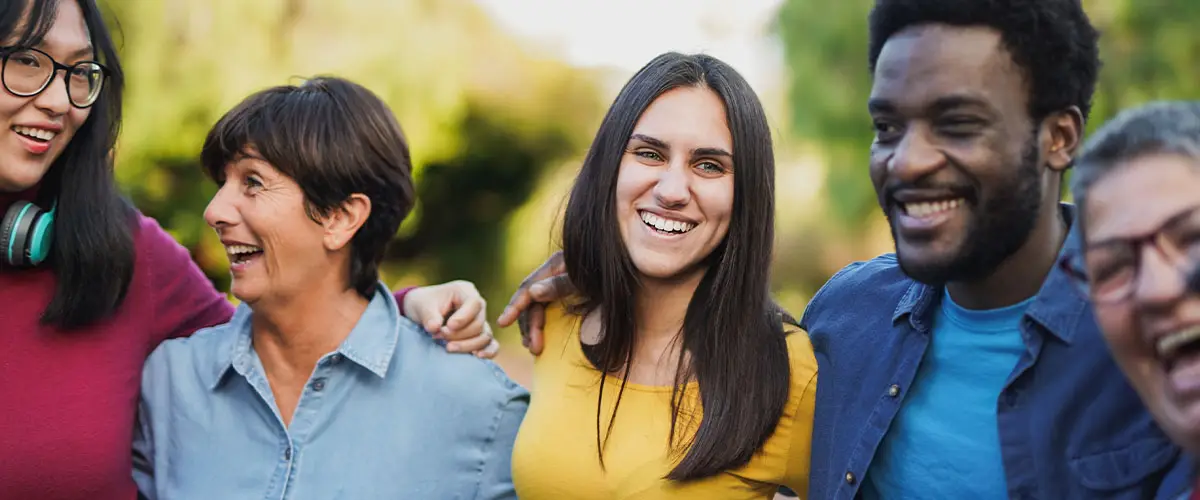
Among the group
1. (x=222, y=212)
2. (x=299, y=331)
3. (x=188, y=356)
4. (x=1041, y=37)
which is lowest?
(x=188, y=356)

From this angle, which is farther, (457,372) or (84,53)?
(457,372)

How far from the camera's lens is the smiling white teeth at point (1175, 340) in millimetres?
1704

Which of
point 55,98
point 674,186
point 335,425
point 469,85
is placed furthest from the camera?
point 469,85

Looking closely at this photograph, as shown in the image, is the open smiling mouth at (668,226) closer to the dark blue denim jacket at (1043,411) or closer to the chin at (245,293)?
the dark blue denim jacket at (1043,411)

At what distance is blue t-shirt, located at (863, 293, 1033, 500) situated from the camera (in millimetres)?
2391

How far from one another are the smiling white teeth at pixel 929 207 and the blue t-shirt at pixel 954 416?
10.4 inches

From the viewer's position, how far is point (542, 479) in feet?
9.23

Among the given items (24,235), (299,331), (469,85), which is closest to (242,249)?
(299,331)

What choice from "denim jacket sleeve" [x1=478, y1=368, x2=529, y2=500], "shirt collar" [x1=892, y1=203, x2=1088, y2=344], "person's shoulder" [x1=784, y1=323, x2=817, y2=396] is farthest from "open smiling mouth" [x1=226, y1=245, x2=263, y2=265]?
"shirt collar" [x1=892, y1=203, x2=1088, y2=344]

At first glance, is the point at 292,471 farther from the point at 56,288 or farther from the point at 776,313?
the point at 776,313

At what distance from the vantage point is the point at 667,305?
9.95ft

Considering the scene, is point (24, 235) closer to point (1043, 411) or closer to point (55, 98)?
point (55, 98)

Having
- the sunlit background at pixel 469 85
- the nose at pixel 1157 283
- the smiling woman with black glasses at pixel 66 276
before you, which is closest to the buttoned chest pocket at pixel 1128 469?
the nose at pixel 1157 283

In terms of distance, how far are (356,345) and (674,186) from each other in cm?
98
